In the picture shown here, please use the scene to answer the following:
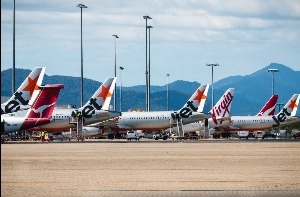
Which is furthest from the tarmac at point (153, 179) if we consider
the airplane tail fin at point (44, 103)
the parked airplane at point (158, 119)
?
the parked airplane at point (158, 119)

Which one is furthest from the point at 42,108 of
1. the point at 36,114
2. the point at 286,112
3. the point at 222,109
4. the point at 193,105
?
the point at 286,112

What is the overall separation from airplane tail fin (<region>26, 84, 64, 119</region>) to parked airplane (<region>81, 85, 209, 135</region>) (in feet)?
101

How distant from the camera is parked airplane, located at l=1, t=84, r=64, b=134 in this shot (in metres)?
108

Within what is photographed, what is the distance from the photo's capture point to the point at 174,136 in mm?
146500

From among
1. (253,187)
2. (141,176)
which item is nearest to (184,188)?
(253,187)

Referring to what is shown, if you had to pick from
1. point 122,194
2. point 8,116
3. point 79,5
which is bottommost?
point 122,194

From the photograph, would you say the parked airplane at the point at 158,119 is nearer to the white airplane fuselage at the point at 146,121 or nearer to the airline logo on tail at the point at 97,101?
the white airplane fuselage at the point at 146,121

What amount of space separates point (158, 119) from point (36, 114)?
4148cm

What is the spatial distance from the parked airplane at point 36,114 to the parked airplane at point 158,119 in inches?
1212

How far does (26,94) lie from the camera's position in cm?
11231

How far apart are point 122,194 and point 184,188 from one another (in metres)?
4.27

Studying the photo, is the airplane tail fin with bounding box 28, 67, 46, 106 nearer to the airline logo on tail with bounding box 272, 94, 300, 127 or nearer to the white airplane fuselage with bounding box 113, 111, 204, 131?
the white airplane fuselage with bounding box 113, 111, 204, 131

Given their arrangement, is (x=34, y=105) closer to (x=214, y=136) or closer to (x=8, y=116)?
(x=8, y=116)

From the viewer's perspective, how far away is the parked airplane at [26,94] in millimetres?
108831
